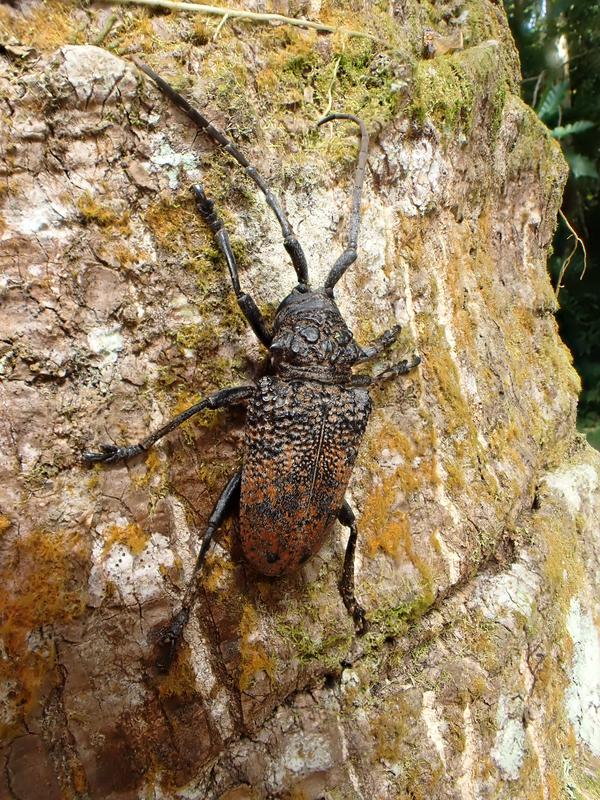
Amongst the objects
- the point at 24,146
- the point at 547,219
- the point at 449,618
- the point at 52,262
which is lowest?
the point at 449,618

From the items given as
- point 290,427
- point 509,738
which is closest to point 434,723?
point 509,738

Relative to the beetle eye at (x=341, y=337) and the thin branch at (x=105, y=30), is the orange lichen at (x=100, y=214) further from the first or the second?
the beetle eye at (x=341, y=337)

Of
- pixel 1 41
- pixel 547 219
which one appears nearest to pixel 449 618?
pixel 1 41

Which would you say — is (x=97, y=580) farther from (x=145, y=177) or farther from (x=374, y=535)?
(x=145, y=177)

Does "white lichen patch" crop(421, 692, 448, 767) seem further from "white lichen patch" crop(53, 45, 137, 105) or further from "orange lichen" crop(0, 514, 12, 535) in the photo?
"white lichen patch" crop(53, 45, 137, 105)

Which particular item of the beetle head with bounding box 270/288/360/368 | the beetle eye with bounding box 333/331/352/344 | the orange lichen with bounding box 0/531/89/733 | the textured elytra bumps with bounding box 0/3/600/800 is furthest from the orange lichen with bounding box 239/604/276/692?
the beetle eye with bounding box 333/331/352/344

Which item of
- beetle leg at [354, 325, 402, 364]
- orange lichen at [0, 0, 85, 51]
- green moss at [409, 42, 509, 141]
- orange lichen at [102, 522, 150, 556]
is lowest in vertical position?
orange lichen at [102, 522, 150, 556]

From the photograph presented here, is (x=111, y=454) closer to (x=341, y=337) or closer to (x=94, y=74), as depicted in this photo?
(x=341, y=337)
